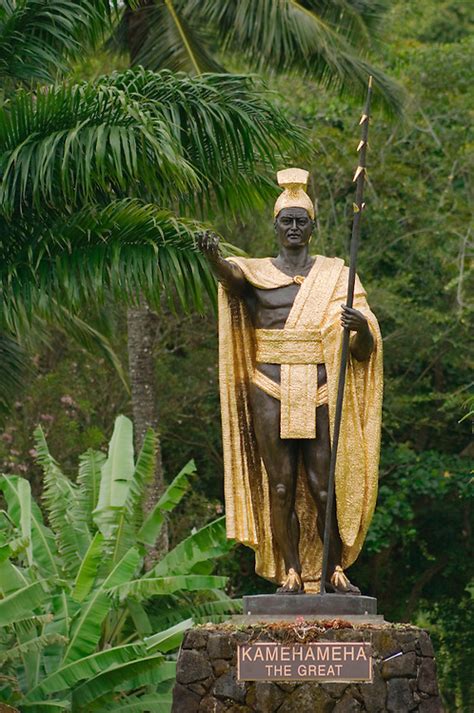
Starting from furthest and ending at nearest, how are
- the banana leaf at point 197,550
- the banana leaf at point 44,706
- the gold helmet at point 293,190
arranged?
the banana leaf at point 197,550
the banana leaf at point 44,706
the gold helmet at point 293,190

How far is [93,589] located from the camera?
15445 millimetres

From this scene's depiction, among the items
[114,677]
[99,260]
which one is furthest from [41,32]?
[114,677]

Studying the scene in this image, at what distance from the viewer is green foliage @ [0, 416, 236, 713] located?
13.8 metres

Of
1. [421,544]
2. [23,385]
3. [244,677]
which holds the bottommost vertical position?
[421,544]

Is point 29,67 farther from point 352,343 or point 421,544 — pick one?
point 421,544

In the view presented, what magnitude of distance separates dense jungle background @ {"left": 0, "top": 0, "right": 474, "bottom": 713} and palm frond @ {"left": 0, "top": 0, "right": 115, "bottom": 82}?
476cm

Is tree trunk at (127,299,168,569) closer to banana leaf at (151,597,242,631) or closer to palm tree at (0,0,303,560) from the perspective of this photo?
banana leaf at (151,597,242,631)

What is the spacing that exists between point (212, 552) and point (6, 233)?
3.37 m

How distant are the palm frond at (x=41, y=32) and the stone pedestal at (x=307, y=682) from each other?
631 centimetres

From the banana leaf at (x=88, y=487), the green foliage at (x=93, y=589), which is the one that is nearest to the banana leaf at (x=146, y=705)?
the green foliage at (x=93, y=589)

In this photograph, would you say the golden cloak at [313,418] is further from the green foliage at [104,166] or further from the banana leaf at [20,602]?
the banana leaf at [20,602]

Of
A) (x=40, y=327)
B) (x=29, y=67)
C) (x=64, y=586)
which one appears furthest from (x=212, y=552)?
(x=29, y=67)

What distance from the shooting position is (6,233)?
13695mm

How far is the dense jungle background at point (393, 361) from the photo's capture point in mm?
19891
